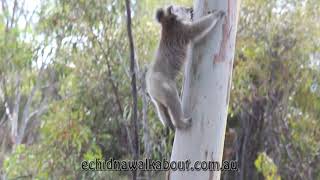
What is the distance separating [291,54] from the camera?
4293 millimetres

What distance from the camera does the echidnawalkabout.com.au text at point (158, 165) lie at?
2.03 m

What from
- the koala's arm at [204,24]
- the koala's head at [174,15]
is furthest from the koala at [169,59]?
the koala's arm at [204,24]

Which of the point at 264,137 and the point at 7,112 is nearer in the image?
the point at 264,137

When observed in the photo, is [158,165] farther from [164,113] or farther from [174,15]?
[174,15]

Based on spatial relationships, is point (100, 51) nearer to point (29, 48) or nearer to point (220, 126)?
point (29, 48)

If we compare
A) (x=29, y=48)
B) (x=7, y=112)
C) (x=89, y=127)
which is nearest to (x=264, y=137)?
(x=89, y=127)

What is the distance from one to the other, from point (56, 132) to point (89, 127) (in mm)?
361

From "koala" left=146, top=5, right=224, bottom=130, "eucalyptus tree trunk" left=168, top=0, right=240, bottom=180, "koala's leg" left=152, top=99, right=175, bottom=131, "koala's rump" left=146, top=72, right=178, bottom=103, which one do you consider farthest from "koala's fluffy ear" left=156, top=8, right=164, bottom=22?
"eucalyptus tree trunk" left=168, top=0, right=240, bottom=180

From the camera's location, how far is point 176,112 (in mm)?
2238

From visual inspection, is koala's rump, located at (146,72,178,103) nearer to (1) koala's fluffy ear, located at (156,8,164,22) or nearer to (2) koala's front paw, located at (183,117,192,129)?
(1) koala's fluffy ear, located at (156,8,164,22)

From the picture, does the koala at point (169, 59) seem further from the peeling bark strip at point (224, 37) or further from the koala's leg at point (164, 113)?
the peeling bark strip at point (224, 37)

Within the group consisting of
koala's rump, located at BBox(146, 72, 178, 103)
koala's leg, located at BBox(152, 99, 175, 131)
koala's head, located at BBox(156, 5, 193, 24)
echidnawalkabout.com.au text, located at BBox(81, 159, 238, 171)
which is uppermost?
koala's head, located at BBox(156, 5, 193, 24)

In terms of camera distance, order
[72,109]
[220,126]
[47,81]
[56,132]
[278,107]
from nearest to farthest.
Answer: [220,126] < [56,132] < [72,109] < [278,107] < [47,81]

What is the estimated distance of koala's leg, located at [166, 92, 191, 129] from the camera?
205 centimetres
